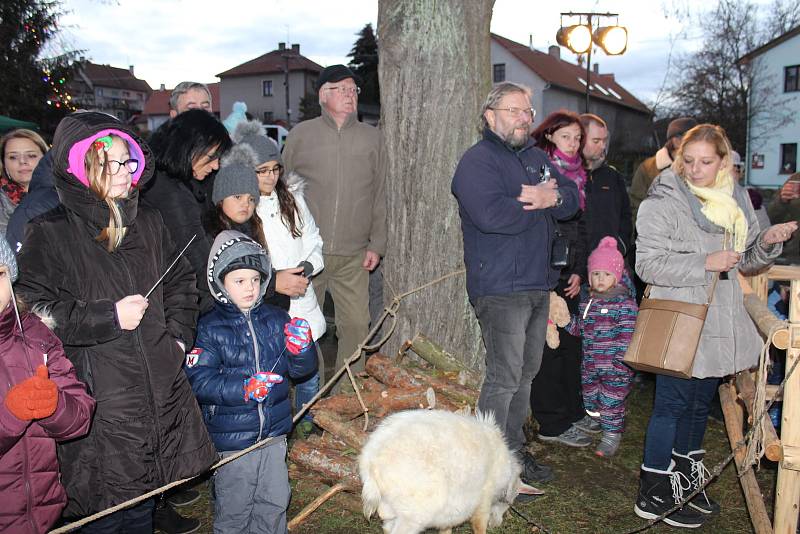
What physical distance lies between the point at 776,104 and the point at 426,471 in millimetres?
42075

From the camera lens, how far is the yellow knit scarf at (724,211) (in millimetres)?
3520

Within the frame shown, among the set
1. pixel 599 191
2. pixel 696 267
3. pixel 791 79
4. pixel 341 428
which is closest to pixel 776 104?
pixel 791 79

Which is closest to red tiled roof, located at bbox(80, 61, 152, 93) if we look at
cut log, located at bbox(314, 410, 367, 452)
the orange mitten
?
cut log, located at bbox(314, 410, 367, 452)

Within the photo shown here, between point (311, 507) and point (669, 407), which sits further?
point (669, 407)

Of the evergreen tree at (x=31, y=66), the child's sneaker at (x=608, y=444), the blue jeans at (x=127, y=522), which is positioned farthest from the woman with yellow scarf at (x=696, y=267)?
the evergreen tree at (x=31, y=66)

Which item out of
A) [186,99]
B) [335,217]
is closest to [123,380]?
[335,217]

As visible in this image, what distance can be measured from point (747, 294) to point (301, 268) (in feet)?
8.66

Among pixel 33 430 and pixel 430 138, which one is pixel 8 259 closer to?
pixel 33 430

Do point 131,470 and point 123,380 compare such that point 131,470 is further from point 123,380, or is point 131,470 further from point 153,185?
point 153,185

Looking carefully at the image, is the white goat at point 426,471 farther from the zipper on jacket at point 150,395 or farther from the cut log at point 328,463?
the zipper on jacket at point 150,395

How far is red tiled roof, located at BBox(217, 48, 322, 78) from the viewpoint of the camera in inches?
2189

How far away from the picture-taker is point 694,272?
3457 mm

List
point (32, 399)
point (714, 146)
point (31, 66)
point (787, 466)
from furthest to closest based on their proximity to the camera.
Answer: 1. point (31, 66)
2. point (714, 146)
3. point (787, 466)
4. point (32, 399)

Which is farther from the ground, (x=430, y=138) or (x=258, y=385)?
(x=430, y=138)
